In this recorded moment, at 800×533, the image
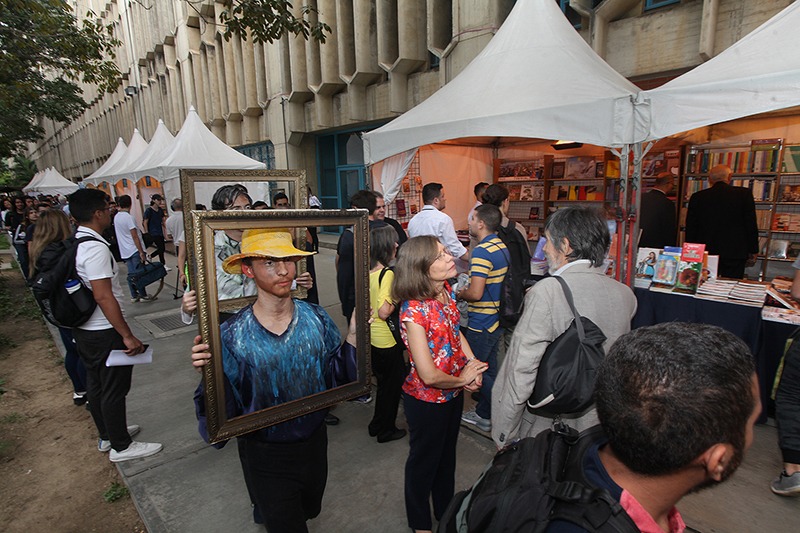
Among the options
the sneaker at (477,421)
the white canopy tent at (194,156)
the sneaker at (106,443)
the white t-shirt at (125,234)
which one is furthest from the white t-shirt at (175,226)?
the sneaker at (477,421)

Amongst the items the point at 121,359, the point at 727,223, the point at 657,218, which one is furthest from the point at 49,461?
the point at 727,223

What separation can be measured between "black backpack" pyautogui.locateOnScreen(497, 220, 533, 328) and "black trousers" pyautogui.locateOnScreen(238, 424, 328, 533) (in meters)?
2.07

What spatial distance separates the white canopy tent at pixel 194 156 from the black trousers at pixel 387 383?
22.6 ft

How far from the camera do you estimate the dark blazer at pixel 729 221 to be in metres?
4.99

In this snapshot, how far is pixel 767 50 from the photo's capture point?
3293 millimetres

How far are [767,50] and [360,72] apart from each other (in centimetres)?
889

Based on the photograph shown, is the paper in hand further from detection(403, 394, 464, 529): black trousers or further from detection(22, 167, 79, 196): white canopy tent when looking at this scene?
detection(22, 167, 79, 196): white canopy tent

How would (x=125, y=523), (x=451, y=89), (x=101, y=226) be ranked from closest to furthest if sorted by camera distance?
(x=125, y=523) < (x=101, y=226) < (x=451, y=89)

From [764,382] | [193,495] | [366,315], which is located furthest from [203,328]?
[764,382]

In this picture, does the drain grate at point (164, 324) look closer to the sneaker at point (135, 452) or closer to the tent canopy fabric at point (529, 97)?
the sneaker at point (135, 452)

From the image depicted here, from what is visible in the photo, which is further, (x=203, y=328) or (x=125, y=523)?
(x=125, y=523)

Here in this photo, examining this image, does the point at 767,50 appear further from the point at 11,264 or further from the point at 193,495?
the point at 11,264

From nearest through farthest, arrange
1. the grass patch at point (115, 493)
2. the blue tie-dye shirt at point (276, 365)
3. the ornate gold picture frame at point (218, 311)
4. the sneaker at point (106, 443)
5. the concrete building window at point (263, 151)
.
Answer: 1. the ornate gold picture frame at point (218, 311)
2. the blue tie-dye shirt at point (276, 365)
3. the grass patch at point (115, 493)
4. the sneaker at point (106, 443)
5. the concrete building window at point (263, 151)

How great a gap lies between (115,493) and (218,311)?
266cm
